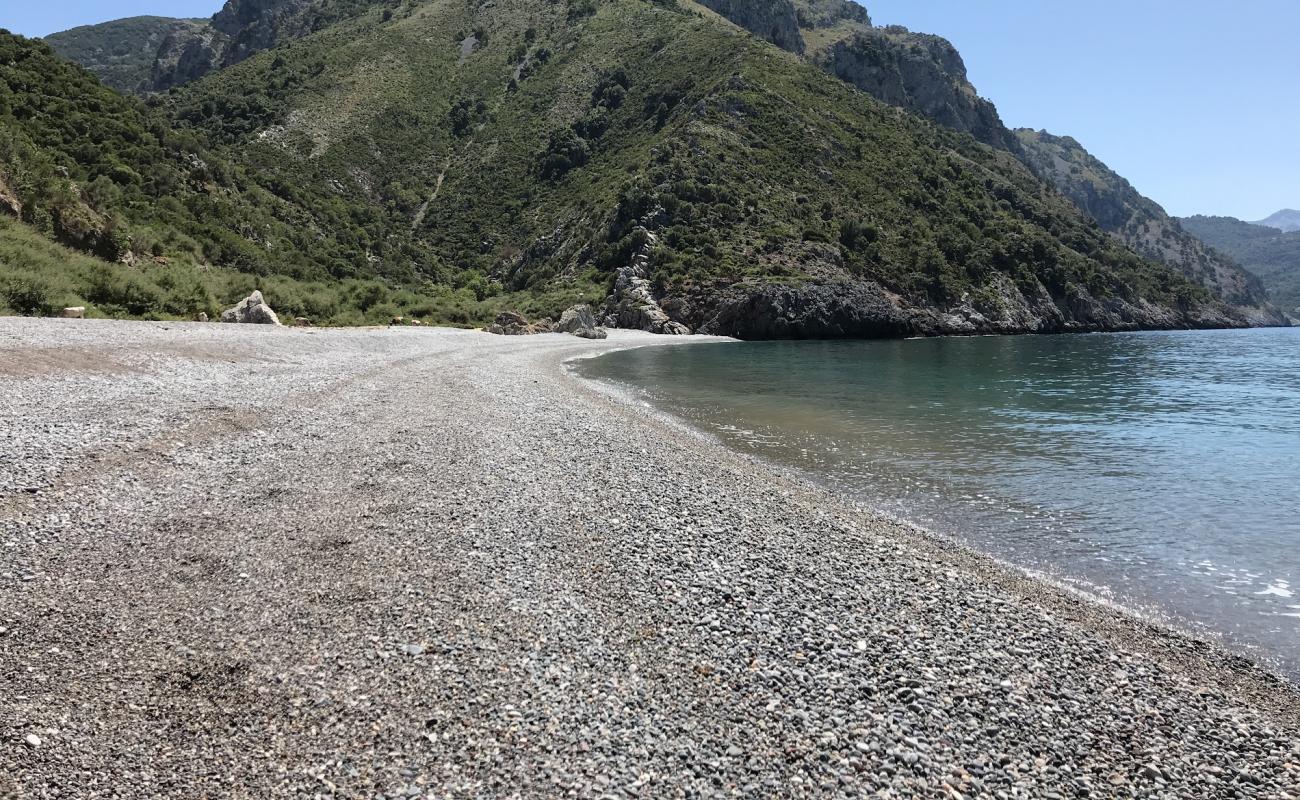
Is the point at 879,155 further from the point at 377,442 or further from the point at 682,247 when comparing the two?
the point at 377,442

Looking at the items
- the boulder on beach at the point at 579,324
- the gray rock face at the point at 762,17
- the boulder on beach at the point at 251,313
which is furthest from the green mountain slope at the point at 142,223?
the gray rock face at the point at 762,17

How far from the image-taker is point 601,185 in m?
99.2

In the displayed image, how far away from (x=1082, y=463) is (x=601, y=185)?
93.2 m

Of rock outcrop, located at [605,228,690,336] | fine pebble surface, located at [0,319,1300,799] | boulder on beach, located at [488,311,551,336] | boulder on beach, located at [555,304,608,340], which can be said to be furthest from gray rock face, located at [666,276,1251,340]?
fine pebble surface, located at [0,319,1300,799]

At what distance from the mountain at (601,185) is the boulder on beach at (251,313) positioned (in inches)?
363

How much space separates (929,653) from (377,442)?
1083cm

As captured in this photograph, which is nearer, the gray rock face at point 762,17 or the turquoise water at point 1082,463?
the turquoise water at point 1082,463

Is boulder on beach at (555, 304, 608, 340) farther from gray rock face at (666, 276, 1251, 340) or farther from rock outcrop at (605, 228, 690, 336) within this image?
gray rock face at (666, 276, 1251, 340)

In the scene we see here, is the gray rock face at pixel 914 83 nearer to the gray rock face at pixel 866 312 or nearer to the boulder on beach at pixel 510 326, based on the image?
the gray rock face at pixel 866 312

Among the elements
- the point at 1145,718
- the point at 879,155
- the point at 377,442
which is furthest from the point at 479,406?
the point at 879,155

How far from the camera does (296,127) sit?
102 meters

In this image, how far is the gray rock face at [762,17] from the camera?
170 metres

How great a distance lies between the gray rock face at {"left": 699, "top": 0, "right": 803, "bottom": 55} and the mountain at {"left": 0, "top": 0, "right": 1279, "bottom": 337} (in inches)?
1356

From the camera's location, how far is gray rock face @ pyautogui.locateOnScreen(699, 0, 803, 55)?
170m
